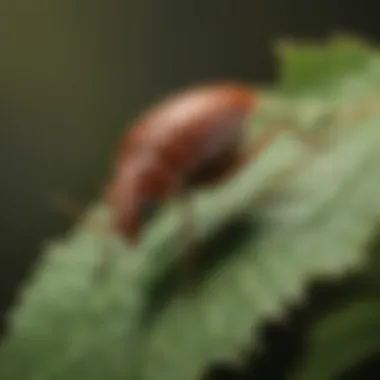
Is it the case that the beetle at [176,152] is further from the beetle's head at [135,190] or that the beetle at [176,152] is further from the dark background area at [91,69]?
the dark background area at [91,69]

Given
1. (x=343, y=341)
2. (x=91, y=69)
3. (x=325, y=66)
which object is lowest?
(x=343, y=341)

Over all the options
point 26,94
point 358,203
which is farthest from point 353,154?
point 26,94

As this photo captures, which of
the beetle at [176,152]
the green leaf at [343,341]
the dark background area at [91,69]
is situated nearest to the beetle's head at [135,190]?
the beetle at [176,152]

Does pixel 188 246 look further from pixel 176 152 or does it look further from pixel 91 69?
pixel 91 69

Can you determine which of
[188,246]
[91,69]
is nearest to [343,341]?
[188,246]

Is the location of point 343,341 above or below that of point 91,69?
below

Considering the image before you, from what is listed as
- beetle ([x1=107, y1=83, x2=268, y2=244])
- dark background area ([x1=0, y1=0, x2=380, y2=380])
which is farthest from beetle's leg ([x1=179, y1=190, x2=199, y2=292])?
dark background area ([x1=0, y1=0, x2=380, y2=380])

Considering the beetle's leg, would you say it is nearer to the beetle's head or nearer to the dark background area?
the beetle's head
